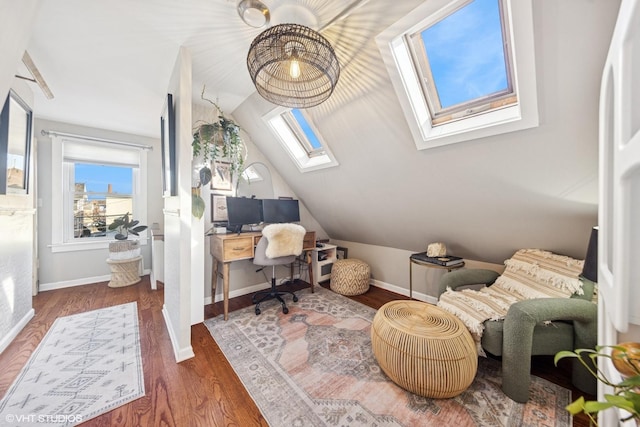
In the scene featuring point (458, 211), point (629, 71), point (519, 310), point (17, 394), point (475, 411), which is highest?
point (629, 71)

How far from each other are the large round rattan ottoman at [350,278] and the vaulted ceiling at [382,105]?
0.69 m

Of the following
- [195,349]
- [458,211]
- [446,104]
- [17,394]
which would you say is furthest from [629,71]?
[17,394]

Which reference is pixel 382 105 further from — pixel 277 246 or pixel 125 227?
pixel 125 227

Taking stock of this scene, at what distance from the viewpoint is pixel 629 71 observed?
507 millimetres

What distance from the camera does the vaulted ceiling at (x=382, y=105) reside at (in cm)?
121

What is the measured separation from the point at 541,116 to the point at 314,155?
2.05 m

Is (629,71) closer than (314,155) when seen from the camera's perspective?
Yes

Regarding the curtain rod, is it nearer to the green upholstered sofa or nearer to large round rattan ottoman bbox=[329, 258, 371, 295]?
large round rattan ottoman bbox=[329, 258, 371, 295]

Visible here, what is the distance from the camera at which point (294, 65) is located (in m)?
1.38

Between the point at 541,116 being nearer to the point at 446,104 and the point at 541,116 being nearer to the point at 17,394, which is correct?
the point at 446,104

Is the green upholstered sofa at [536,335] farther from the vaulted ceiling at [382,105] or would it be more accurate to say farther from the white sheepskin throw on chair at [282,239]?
the white sheepskin throw on chair at [282,239]

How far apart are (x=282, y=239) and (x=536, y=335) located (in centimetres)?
208

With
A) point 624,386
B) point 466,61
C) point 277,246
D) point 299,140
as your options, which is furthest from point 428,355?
point 299,140

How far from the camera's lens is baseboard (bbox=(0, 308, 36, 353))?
1833 millimetres
